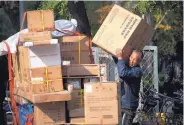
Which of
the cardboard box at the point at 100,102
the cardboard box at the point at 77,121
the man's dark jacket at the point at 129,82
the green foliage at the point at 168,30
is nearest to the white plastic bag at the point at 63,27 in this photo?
the man's dark jacket at the point at 129,82

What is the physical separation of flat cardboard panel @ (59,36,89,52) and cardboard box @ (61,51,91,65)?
5 centimetres

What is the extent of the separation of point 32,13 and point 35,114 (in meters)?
1.28

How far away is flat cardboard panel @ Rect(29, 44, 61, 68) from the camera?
21.5 ft

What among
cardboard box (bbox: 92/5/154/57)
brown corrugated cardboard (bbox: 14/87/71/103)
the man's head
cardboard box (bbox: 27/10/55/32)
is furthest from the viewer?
the man's head

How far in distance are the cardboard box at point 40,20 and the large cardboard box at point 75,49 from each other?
286 mm

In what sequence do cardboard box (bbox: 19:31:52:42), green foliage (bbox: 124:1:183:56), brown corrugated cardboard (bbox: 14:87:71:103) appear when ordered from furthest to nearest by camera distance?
green foliage (bbox: 124:1:183:56), cardboard box (bbox: 19:31:52:42), brown corrugated cardboard (bbox: 14:87:71:103)

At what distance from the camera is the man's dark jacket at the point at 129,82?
288 inches

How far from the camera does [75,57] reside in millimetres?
6992

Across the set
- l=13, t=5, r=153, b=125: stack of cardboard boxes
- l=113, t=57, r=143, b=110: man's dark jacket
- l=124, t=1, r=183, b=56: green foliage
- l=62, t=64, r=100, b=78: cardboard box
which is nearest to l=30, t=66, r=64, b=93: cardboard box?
l=13, t=5, r=153, b=125: stack of cardboard boxes

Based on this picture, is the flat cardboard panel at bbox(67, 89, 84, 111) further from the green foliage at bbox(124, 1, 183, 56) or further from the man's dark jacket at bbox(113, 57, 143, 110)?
the green foliage at bbox(124, 1, 183, 56)

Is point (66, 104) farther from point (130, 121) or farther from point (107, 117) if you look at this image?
point (130, 121)

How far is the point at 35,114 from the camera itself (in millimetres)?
6641

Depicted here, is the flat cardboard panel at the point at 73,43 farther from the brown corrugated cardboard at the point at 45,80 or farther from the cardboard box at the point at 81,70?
the brown corrugated cardboard at the point at 45,80

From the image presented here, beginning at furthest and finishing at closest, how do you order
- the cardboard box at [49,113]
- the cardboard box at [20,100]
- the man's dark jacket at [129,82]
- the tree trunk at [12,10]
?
the tree trunk at [12,10]
the man's dark jacket at [129,82]
the cardboard box at [20,100]
the cardboard box at [49,113]
